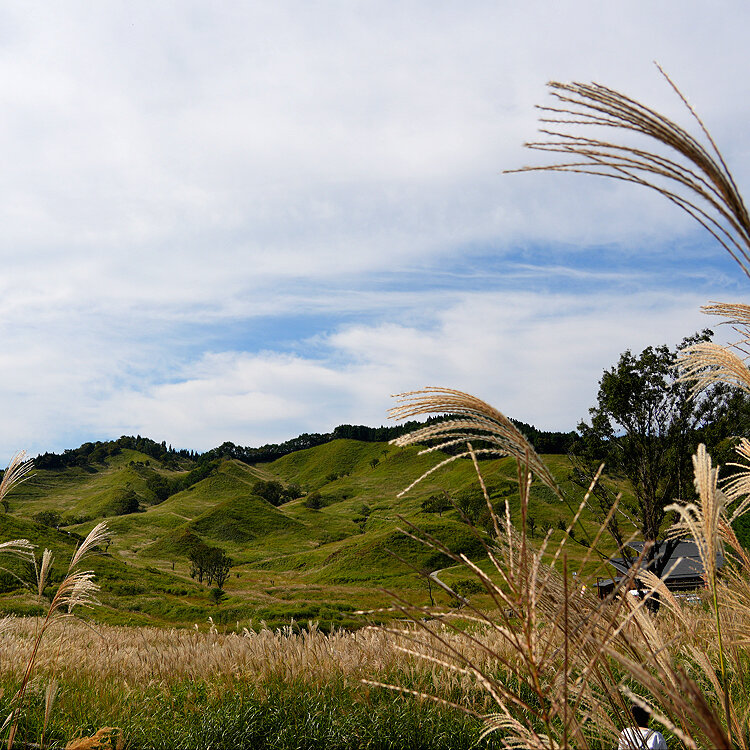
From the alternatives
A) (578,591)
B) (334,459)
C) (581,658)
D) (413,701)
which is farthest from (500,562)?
(334,459)

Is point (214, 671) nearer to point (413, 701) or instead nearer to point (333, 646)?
point (333, 646)

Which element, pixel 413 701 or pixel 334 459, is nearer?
pixel 413 701

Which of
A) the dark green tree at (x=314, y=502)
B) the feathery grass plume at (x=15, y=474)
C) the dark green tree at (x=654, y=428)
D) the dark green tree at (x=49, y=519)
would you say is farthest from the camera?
the dark green tree at (x=314, y=502)

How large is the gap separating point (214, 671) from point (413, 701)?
2.17m

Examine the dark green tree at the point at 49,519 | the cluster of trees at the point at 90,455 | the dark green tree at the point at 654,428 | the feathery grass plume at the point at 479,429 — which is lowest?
the cluster of trees at the point at 90,455

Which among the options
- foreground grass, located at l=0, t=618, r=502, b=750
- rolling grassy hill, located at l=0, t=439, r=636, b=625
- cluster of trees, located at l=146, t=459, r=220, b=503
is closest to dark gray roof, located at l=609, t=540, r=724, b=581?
rolling grassy hill, located at l=0, t=439, r=636, b=625

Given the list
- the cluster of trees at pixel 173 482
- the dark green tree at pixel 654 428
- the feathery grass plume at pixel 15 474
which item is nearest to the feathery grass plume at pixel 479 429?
the feathery grass plume at pixel 15 474

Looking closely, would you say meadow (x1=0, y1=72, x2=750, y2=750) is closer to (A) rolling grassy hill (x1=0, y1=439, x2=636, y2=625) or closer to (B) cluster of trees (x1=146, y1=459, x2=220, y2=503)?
(A) rolling grassy hill (x1=0, y1=439, x2=636, y2=625)

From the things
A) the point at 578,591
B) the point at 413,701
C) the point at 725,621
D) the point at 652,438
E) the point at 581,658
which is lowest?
the point at 652,438

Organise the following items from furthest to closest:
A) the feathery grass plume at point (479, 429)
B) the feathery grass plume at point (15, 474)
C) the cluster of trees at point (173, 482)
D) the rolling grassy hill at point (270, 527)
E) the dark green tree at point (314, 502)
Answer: the cluster of trees at point (173, 482) < the dark green tree at point (314, 502) < the rolling grassy hill at point (270, 527) < the feathery grass plume at point (15, 474) < the feathery grass plume at point (479, 429)

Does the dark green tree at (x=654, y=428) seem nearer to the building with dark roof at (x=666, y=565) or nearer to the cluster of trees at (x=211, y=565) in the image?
the building with dark roof at (x=666, y=565)

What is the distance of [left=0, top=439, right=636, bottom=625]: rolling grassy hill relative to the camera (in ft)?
130

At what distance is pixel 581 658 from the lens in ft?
7.24

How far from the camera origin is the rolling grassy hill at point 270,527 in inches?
1558
